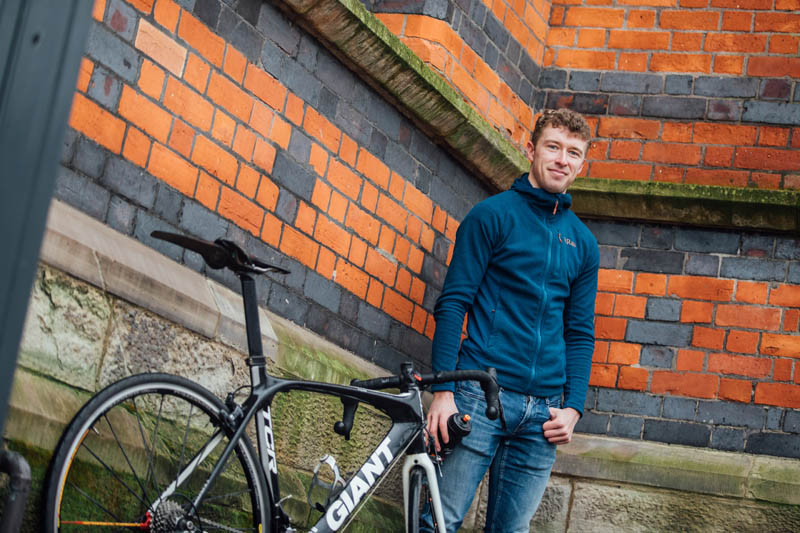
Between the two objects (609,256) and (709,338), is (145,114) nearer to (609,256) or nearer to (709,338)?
(609,256)

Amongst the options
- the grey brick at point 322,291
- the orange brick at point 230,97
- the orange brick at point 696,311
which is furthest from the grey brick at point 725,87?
the orange brick at point 230,97

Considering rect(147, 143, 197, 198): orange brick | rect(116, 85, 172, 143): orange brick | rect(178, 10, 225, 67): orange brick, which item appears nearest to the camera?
rect(116, 85, 172, 143): orange brick

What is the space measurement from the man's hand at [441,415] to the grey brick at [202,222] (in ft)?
2.95

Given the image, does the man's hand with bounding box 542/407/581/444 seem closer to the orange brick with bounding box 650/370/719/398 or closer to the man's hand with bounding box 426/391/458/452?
the man's hand with bounding box 426/391/458/452

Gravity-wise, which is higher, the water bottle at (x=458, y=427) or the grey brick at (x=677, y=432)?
the grey brick at (x=677, y=432)

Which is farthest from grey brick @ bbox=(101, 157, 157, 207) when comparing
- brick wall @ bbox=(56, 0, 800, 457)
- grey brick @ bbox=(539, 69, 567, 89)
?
grey brick @ bbox=(539, 69, 567, 89)

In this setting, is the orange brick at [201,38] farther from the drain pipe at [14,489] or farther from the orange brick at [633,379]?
the orange brick at [633,379]

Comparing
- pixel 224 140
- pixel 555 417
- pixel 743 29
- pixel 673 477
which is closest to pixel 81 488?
Answer: pixel 224 140

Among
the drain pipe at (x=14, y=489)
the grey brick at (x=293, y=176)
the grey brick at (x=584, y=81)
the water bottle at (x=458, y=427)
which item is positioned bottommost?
the drain pipe at (x=14, y=489)

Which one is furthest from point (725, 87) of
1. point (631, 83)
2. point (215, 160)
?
point (215, 160)

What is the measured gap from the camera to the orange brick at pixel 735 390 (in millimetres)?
4992

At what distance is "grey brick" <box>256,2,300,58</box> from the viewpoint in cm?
389

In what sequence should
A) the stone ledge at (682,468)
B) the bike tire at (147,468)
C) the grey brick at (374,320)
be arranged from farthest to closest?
the stone ledge at (682,468) < the grey brick at (374,320) < the bike tire at (147,468)

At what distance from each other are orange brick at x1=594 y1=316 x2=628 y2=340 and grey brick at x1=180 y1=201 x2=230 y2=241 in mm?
2199
